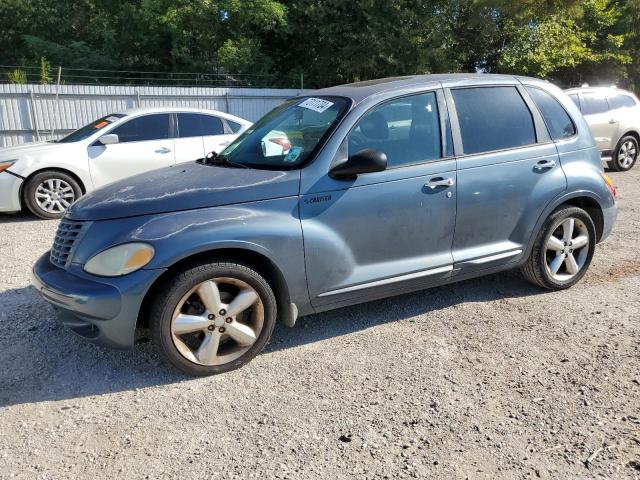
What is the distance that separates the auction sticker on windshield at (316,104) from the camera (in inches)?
159

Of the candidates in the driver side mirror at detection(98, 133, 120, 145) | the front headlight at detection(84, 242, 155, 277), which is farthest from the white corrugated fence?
the front headlight at detection(84, 242, 155, 277)

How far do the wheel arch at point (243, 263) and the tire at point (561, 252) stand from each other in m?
2.22

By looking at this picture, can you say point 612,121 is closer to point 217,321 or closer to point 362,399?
point 362,399

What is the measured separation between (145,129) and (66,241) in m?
5.13

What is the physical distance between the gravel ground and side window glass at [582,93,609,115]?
7680 millimetres

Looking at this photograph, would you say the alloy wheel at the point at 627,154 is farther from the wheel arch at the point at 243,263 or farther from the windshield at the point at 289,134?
the wheel arch at the point at 243,263

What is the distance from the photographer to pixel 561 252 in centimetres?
466

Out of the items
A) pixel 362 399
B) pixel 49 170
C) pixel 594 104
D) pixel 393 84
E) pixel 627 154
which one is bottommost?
pixel 362 399

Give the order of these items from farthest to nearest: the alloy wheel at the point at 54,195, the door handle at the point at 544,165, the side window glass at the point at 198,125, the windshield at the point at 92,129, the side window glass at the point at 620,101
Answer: the side window glass at the point at 620,101, the side window glass at the point at 198,125, the windshield at the point at 92,129, the alloy wheel at the point at 54,195, the door handle at the point at 544,165

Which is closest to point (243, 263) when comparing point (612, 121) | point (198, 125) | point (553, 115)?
point (553, 115)

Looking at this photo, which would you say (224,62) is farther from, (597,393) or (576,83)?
(597,393)

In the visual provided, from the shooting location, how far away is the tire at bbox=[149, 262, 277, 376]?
3.26m

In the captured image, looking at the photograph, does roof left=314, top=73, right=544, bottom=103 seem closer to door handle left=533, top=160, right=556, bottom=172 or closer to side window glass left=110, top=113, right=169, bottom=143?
door handle left=533, top=160, right=556, bottom=172

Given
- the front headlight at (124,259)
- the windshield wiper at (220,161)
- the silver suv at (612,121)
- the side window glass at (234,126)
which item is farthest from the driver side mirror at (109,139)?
the silver suv at (612,121)
